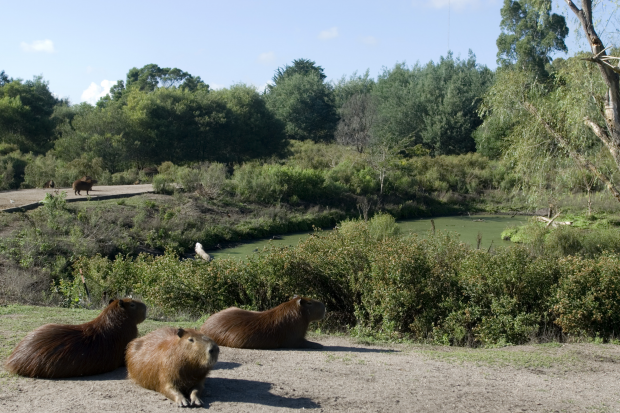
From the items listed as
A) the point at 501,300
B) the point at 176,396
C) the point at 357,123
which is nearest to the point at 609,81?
the point at 501,300

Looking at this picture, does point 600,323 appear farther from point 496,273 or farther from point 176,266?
point 176,266

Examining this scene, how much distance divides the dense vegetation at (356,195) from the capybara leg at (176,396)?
15.9ft

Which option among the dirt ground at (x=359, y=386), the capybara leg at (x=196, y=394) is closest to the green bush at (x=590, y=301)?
the dirt ground at (x=359, y=386)

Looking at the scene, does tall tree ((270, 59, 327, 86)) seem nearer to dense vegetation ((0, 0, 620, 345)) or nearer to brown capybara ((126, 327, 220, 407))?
dense vegetation ((0, 0, 620, 345))

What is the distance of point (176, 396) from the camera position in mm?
4273

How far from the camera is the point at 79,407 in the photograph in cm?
410

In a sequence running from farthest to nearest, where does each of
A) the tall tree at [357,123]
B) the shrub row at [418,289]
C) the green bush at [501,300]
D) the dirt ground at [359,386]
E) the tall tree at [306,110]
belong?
the tall tree at [306,110], the tall tree at [357,123], the shrub row at [418,289], the green bush at [501,300], the dirt ground at [359,386]

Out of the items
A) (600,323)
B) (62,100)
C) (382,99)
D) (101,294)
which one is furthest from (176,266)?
(62,100)

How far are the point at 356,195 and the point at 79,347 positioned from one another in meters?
31.0

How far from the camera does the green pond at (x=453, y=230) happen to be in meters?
22.6

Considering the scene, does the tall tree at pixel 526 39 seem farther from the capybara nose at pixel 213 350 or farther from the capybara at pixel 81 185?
the capybara nose at pixel 213 350

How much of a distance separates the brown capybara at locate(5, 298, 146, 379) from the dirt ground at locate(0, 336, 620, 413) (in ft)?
0.35

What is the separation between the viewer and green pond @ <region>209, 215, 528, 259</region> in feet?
74.3

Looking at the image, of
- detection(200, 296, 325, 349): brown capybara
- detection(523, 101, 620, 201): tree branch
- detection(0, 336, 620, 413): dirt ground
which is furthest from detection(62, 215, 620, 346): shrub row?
detection(523, 101, 620, 201): tree branch
